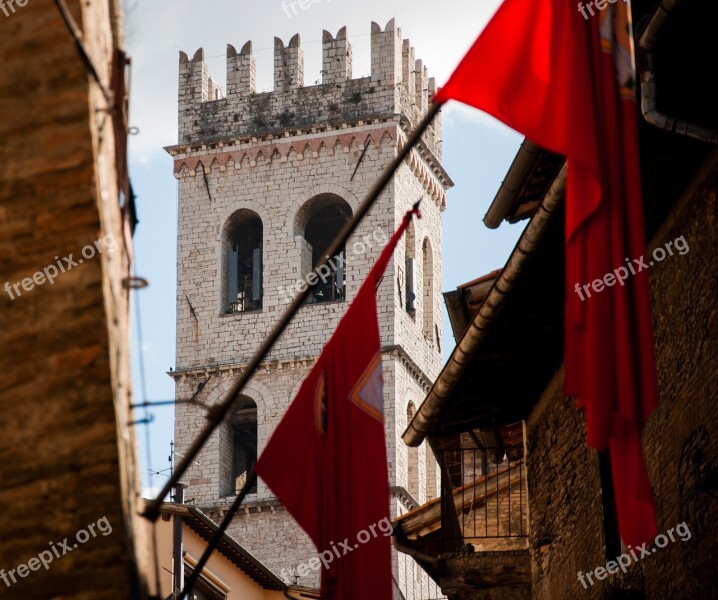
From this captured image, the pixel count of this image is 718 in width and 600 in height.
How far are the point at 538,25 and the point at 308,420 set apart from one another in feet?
8.56

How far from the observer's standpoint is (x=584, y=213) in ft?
26.5

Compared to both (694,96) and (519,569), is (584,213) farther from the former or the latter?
(519,569)

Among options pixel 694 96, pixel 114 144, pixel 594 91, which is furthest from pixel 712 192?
pixel 114 144

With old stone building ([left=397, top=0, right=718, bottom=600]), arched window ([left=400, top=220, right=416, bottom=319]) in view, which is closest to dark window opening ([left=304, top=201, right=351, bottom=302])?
arched window ([left=400, top=220, right=416, bottom=319])

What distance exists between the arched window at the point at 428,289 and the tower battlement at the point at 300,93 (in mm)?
2891

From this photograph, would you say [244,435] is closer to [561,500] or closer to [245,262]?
[245,262]

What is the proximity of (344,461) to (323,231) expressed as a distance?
41517mm

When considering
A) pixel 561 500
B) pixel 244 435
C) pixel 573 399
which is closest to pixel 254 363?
pixel 573 399

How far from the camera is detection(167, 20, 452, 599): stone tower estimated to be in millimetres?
48812

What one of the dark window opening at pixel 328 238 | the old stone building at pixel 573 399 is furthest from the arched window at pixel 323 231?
the old stone building at pixel 573 399

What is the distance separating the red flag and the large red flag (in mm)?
1472

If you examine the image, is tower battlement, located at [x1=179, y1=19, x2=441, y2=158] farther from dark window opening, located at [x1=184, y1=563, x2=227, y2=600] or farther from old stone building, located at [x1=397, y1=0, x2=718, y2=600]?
old stone building, located at [x1=397, y1=0, x2=718, y2=600]

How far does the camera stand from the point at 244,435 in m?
51.1

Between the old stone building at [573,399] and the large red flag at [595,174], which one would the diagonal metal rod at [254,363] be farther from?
the old stone building at [573,399]
